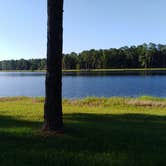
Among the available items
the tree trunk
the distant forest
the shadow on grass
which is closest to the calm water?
the shadow on grass

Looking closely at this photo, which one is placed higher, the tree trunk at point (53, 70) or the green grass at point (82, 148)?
the tree trunk at point (53, 70)

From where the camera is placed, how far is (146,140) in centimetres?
874

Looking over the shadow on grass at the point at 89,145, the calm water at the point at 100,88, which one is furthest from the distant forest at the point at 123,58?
the shadow on grass at the point at 89,145

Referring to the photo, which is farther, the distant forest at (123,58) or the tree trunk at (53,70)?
the distant forest at (123,58)

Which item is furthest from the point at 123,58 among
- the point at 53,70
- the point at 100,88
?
the point at 53,70

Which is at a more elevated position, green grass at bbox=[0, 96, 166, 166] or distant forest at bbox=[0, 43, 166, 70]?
distant forest at bbox=[0, 43, 166, 70]

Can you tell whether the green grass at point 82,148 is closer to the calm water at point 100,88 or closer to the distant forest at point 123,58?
the calm water at point 100,88

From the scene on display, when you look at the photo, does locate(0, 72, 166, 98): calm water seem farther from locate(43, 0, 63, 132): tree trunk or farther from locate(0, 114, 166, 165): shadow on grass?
locate(43, 0, 63, 132): tree trunk

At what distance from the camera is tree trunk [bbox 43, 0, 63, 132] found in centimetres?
887

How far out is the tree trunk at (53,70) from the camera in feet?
29.1

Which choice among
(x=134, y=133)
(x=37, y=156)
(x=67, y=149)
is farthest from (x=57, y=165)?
(x=134, y=133)

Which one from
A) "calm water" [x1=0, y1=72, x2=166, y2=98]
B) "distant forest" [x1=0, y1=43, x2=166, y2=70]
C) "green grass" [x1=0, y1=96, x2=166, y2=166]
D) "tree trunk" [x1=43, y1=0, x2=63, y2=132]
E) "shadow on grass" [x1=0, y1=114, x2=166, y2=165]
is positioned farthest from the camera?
"distant forest" [x1=0, y1=43, x2=166, y2=70]

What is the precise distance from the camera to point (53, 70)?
8852mm

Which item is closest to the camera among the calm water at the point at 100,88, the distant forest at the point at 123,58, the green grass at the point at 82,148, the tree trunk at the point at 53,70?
the green grass at the point at 82,148
